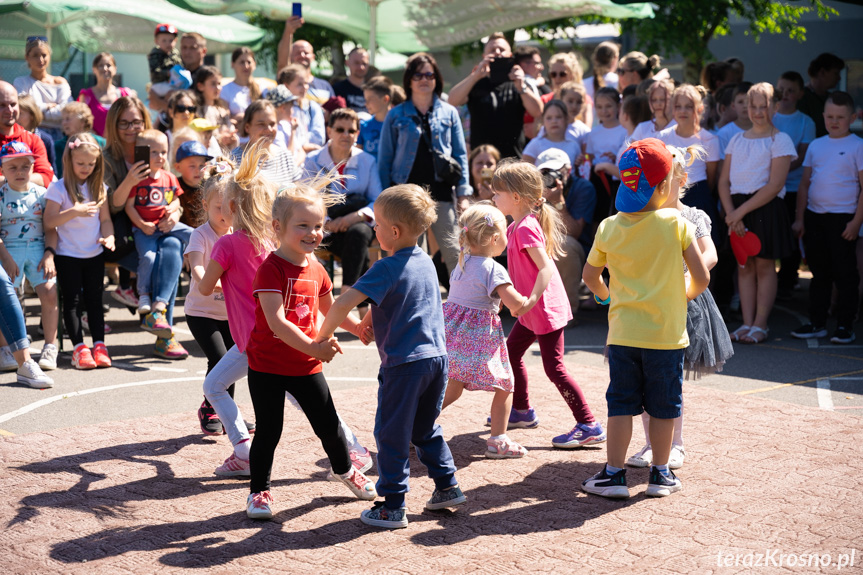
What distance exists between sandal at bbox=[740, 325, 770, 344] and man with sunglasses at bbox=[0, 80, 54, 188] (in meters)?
6.47

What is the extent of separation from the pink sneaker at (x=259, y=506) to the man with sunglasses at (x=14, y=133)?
4996mm

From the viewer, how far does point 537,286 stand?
5.15 m

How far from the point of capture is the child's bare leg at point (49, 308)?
7.71 m

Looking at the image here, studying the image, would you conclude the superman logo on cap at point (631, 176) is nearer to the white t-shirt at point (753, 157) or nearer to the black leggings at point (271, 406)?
the black leggings at point (271, 406)

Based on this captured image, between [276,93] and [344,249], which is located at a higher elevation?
[276,93]

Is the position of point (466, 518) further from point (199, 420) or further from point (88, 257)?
point (88, 257)

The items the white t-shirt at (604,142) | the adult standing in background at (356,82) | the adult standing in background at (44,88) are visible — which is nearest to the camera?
the white t-shirt at (604,142)

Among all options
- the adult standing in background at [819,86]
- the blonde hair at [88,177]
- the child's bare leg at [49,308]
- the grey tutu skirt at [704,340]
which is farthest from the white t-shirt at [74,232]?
the adult standing in background at [819,86]

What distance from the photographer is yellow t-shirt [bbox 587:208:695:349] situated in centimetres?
455

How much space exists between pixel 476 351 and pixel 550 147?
5.16m

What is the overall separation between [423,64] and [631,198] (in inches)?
183

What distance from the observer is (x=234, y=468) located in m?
4.98

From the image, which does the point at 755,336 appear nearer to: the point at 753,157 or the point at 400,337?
the point at 753,157

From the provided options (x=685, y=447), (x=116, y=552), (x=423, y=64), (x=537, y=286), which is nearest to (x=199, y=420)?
(x=116, y=552)
